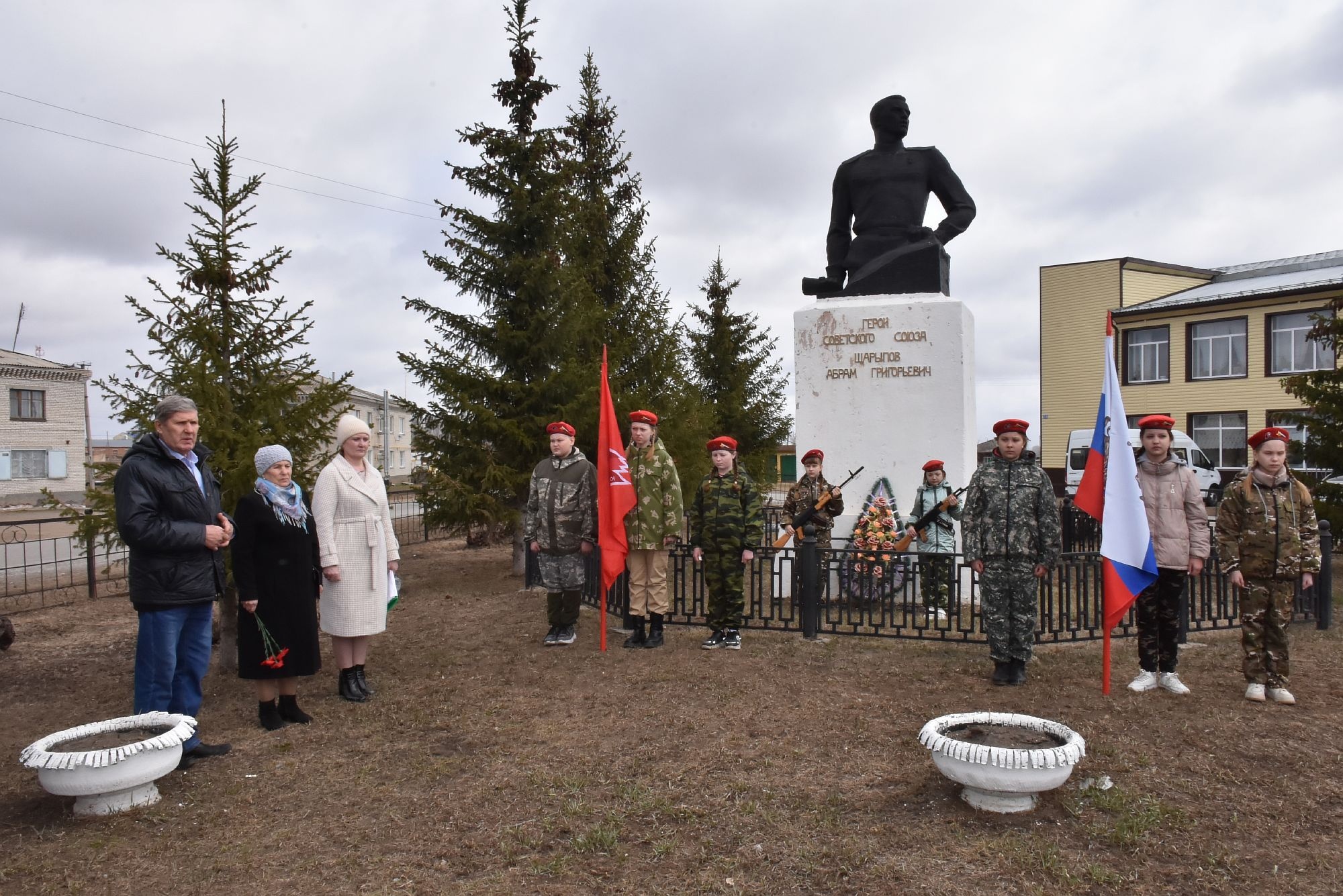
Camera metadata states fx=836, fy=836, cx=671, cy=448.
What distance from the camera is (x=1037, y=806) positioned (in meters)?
3.65

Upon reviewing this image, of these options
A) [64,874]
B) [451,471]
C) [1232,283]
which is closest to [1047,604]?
[64,874]

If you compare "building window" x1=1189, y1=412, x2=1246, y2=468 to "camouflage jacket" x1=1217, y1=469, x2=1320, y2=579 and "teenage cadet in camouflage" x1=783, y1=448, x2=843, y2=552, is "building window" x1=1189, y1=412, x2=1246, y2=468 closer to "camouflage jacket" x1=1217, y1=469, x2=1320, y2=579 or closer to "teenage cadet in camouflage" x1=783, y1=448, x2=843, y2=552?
"teenage cadet in camouflage" x1=783, y1=448, x2=843, y2=552

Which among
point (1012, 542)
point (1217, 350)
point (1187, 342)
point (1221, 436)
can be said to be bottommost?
point (1012, 542)

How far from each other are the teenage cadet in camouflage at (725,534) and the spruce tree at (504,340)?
419cm

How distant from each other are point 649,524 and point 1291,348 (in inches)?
1140

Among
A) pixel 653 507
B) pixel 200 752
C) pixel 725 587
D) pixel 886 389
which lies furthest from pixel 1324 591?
pixel 200 752

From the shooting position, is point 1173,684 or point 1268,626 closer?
point 1268,626

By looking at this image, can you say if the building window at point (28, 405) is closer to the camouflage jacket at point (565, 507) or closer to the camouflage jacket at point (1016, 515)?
the camouflage jacket at point (565, 507)

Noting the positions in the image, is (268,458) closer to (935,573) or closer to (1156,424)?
(935,573)

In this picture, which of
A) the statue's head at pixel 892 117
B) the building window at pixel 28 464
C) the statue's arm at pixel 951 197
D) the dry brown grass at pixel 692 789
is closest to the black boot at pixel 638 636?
the dry brown grass at pixel 692 789

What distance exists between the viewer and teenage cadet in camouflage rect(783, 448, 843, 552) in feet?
26.3

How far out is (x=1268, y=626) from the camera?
5.18 metres

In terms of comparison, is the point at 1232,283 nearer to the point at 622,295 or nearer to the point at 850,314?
the point at 622,295

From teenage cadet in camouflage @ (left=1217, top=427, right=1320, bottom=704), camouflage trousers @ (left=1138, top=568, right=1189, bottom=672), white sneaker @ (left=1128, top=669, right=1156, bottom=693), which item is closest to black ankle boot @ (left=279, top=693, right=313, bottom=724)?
white sneaker @ (left=1128, top=669, right=1156, bottom=693)
